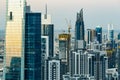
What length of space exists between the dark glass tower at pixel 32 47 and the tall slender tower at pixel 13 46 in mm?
153

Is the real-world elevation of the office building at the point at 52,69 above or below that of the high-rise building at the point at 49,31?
below

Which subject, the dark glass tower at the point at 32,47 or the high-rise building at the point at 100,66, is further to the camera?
the high-rise building at the point at 100,66

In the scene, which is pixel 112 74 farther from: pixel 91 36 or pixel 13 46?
pixel 91 36

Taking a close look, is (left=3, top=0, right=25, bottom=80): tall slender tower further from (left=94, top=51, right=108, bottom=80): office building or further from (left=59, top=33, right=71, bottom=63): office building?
(left=59, top=33, right=71, bottom=63): office building

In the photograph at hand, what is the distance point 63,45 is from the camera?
26.3 metres

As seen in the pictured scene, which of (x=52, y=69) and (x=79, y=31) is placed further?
(x=79, y=31)

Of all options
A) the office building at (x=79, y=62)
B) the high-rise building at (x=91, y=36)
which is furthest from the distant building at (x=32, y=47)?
the high-rise building at (x=91, y=36)

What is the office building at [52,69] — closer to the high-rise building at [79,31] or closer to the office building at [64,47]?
the office building at [64,47]

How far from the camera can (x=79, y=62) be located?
23734 mm

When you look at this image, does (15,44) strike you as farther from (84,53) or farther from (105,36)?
(105,36)

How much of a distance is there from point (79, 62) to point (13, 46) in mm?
11096

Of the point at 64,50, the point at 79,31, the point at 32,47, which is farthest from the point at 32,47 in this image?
the point at 79,31

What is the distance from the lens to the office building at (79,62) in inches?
896

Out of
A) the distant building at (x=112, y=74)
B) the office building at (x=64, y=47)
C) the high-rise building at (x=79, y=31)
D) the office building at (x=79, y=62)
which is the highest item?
the high-rise building at (x=79, y=31)
